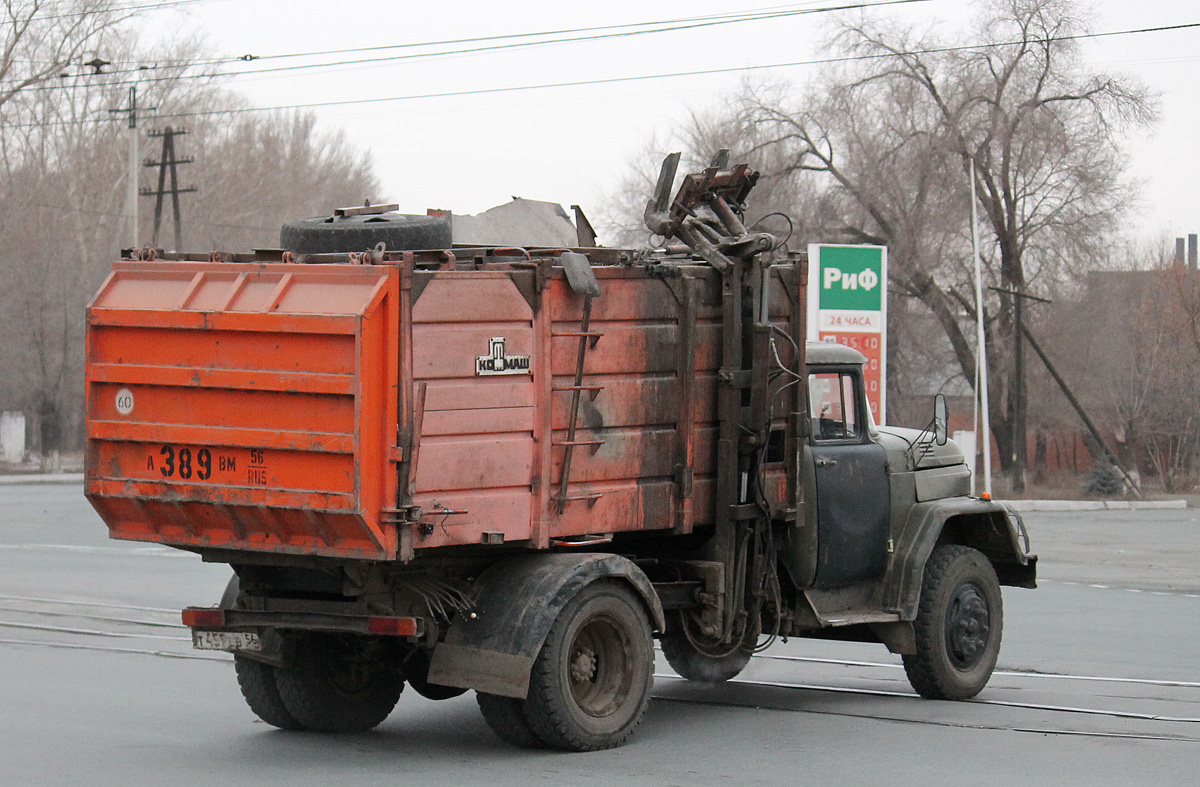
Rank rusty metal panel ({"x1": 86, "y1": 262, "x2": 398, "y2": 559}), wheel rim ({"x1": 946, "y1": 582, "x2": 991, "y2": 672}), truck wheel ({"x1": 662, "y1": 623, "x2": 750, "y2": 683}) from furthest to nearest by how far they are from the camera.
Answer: truck wheel ({"x1": 662, "y1": 623, "x2": 750, "y2": 683}) → wheel rim ({"x1": 946, "y1": 582, "x2": 991, "y2": 672}) → rusty metal panel ({"x1": 86, "y1": 262, "x2": 398, "y2": 559})

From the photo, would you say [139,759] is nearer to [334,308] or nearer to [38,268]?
[334,308]

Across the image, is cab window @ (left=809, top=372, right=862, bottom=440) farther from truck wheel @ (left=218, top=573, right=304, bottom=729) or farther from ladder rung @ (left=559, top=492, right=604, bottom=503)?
truck wheel @ (left=218, top=573, right=304, bottom=729)

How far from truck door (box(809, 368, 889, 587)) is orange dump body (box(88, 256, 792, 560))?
133 centimetres

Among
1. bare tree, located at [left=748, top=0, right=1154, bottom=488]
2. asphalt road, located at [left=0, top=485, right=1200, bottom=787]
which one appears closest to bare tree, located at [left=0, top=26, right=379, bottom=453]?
bare tree, located at [left=748, top=0, right=1154, bottom=488]

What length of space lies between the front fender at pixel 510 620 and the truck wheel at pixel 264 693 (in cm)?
135

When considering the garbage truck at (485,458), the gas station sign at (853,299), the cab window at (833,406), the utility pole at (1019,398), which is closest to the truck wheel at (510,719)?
the garbage truck at (485,458)

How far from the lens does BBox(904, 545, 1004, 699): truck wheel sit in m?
10.2

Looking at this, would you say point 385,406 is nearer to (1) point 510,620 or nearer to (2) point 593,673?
(1) point 510,620

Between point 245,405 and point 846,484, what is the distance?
13.0 feet

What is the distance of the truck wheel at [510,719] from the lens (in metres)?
8.04

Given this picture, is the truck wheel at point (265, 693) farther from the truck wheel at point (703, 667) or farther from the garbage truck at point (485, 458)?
the truck wheel at point (703, 667)

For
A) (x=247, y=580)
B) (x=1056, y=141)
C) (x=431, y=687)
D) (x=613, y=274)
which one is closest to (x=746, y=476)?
(x=613, y=274)

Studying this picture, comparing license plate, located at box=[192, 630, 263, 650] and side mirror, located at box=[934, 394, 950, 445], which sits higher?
side mirror, located at box=[934, 394, 950, 445]

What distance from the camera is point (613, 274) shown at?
8438 millimetres
